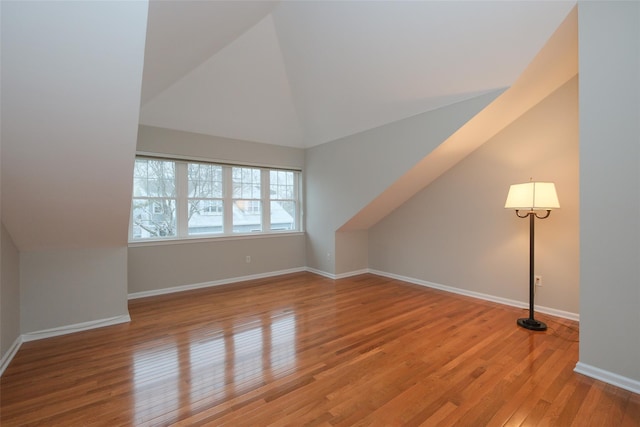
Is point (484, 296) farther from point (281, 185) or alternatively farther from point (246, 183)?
point (246, 183)

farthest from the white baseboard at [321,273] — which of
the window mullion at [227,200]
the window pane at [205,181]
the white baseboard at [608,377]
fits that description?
the white baseboard at [608,377]

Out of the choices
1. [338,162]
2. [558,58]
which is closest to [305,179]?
[338,162]

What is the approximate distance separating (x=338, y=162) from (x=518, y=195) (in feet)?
8.68

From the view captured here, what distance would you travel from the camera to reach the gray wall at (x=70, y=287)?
2.75 m

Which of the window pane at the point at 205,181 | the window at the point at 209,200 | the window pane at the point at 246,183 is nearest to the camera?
the window at the point at 209,200

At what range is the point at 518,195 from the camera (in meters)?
2.88

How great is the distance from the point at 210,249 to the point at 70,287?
178cm

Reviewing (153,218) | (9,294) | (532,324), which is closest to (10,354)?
(9,294)

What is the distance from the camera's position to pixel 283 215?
541 centimetres

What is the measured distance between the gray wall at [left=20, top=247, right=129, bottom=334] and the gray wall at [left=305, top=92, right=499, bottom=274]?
2996mm

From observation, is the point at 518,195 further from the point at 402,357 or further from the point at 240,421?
the point at 240,421

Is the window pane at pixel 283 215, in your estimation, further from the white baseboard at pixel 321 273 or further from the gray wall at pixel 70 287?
the gray wall at pixel 70 287

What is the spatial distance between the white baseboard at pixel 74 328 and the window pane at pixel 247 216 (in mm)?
2047

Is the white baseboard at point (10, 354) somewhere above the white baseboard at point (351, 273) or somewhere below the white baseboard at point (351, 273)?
below
